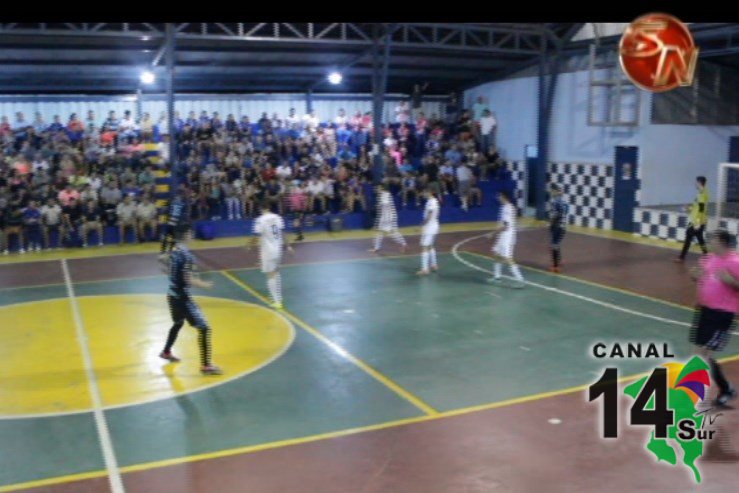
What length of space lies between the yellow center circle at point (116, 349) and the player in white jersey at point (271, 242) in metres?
0.43

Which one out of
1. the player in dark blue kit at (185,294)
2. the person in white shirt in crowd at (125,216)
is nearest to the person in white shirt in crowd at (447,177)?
the person in white shirt in crowd at (125,216)

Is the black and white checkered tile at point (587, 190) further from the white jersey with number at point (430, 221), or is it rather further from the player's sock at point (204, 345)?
the player's sock at point (204, 345)

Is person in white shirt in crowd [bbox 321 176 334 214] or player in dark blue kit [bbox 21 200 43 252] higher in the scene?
person in white shirt in crowd [bbox 321 176 334 214]

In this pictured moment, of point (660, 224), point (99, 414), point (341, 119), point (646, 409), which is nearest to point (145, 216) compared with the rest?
point (341, 119)

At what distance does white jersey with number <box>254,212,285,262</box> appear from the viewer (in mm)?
11320

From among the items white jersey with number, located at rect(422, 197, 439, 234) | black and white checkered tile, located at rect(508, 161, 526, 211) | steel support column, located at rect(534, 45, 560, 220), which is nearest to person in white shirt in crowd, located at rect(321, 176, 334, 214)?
steel support column, located at rect(534, 45, 560, 220)

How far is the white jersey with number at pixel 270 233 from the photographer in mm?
11320

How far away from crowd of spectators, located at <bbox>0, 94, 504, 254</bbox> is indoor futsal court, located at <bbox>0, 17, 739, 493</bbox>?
0.33ft

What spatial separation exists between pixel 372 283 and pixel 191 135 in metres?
12.4

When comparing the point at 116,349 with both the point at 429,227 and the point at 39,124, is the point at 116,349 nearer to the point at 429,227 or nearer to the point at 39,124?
the point at 429,227

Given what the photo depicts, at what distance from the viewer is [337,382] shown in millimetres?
8141

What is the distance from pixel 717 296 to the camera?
6824mm

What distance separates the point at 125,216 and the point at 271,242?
30.0 feet

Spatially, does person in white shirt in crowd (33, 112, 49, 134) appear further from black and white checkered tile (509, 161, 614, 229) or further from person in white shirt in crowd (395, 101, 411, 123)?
black and white checkered tile (509, 161, 614, 229)
